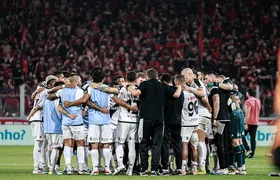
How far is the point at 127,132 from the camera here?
17219mm

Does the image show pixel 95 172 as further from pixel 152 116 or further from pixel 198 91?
pixel 198 91

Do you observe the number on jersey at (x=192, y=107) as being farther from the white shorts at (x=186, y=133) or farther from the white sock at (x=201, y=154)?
the white sock at (x=201, y=154)

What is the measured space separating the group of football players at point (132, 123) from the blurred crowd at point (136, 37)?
16.8m

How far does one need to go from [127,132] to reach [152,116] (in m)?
0.83

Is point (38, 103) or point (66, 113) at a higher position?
point (38, 103)

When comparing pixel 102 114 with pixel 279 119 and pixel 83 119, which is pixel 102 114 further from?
pixel 279 119

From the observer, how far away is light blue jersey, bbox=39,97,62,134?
685 inches

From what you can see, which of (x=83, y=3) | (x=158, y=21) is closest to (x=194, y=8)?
(x=158, y=21)

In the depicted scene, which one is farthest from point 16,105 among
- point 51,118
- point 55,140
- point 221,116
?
point 221,116

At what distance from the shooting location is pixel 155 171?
16719 mm

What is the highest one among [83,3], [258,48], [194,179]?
[83,3]

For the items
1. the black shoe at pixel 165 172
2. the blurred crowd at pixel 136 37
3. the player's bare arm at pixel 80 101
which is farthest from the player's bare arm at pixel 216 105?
the blurred crowd at pixel 136 37

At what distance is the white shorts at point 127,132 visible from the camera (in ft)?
56.3

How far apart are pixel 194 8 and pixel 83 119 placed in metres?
24.9
